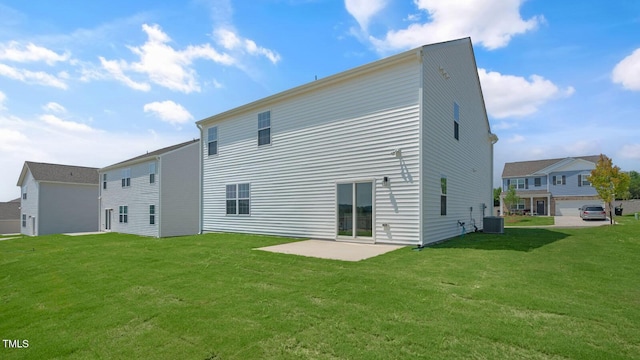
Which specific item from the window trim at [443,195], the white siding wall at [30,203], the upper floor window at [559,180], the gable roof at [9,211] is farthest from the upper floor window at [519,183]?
the gable roof at [9,211]

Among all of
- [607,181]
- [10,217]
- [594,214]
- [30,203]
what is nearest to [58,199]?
[30,203]

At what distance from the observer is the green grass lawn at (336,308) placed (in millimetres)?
3375

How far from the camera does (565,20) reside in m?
9.78

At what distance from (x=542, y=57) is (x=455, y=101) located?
310 centimetres

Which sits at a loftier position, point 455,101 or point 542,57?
point 542,57

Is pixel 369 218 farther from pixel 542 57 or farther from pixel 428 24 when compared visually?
pixel 542 57

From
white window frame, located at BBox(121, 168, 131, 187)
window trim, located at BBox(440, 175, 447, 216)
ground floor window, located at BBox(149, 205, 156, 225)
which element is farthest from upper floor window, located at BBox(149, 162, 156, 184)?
window trim, located at BBox(440, 175, 447, 216)

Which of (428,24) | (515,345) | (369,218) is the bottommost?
(515,345)

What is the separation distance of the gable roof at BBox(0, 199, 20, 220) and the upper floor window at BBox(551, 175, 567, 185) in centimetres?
6654

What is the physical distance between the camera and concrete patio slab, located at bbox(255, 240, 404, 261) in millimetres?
8023

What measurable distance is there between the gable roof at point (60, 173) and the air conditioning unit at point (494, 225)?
34.0 metres

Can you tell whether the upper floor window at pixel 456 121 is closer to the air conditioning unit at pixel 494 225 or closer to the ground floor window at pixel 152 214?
the air conditioning unit at pixel 494 225

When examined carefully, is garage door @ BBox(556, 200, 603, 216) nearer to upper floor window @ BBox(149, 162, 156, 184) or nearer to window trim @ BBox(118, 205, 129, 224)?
upper floor window @ BBox(149, 162, 156, 184)

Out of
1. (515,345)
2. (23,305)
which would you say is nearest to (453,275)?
(515,345)
